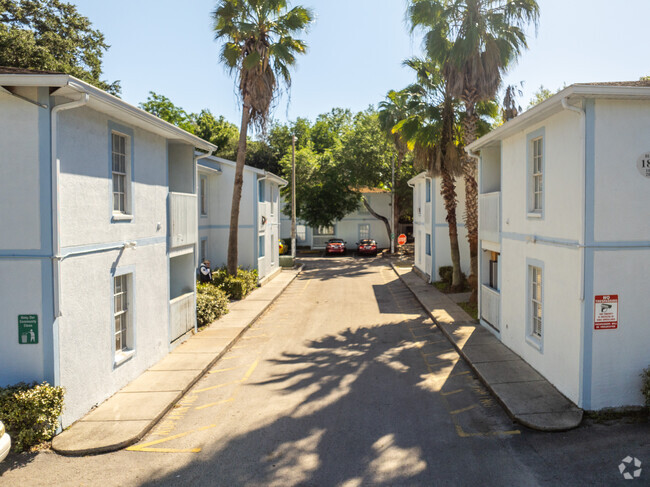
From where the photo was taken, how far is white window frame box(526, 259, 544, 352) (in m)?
10.9

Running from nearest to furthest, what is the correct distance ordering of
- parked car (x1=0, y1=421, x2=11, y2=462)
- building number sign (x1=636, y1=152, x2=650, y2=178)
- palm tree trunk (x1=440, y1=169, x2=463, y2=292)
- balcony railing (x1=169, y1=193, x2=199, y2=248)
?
parked car (x1=0, y1=421, x2=11, y2=462) → building number sign (x1=636, y1=152, x2=650, y2=178) → balcony railing (x1=169, y1=193, x2=199, y2=248) → palm tree trunk (x1=440, y1=169, x2=463, y2=292)

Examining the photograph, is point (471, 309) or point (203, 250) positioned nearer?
point (471, 309)

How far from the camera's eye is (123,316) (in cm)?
1043

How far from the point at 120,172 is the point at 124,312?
296 cm

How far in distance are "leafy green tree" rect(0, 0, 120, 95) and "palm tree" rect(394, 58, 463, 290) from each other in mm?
17243

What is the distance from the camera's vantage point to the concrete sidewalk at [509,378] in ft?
26.9

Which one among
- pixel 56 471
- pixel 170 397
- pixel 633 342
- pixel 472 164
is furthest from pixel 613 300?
pixel 472 164

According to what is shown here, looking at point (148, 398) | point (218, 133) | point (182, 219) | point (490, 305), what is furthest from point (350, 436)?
point (218, 133)

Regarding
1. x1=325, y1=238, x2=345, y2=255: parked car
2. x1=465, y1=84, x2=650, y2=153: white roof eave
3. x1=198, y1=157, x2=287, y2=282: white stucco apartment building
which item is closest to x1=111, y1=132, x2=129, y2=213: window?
x1=465, y1=84, x2=650, y2=153: white roof eave

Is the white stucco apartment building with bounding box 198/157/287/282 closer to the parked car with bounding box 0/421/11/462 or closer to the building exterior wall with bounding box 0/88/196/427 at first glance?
the building exterior wall with bounding box 0/88/196/427

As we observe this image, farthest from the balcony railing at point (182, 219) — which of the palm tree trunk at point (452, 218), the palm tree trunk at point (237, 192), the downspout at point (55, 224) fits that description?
the palm tree trunk at point (452, 218)

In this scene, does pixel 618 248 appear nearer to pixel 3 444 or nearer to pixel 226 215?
pixel 3 444

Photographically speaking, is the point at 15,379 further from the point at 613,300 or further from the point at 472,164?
the point at 472,164

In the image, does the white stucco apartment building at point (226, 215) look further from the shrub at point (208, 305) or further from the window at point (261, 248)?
the shrub at point (208, 305)
